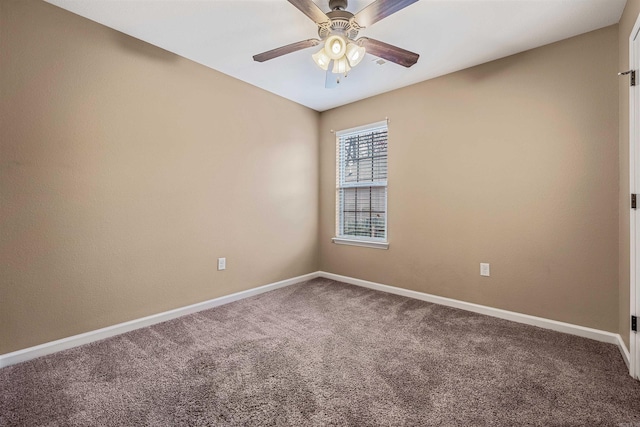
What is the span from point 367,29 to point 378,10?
0.67m

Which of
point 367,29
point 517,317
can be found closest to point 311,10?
point 367,29

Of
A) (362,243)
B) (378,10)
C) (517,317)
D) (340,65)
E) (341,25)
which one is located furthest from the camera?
(362,243)

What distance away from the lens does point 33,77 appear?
6.26ft

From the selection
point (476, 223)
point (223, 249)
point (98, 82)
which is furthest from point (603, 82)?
point (98, 82)

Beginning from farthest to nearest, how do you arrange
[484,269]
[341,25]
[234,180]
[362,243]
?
[362,243] → [234,180] → [484,269] → [341,25]

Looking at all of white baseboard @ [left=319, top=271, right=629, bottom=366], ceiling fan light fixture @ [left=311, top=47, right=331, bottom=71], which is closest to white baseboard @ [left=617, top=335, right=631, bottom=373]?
white baseboard @ [left=319, top=271, right=629, bottom=366]

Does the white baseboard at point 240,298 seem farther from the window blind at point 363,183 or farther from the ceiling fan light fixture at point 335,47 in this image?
the ceiling fan light fixture at point 335,47

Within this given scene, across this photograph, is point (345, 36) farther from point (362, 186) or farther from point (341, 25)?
point (362, 186)

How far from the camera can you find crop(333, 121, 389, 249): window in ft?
11.7

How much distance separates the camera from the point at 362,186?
3742 mm

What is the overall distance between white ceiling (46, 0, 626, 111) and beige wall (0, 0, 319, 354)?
26cm

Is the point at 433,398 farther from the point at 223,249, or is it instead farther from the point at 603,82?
the point at 603,82

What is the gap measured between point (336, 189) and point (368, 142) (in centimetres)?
79

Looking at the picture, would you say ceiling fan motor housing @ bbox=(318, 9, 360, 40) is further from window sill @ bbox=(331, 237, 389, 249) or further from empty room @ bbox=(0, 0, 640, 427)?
window sill @ bbox=(331, 237, 389, 249)
